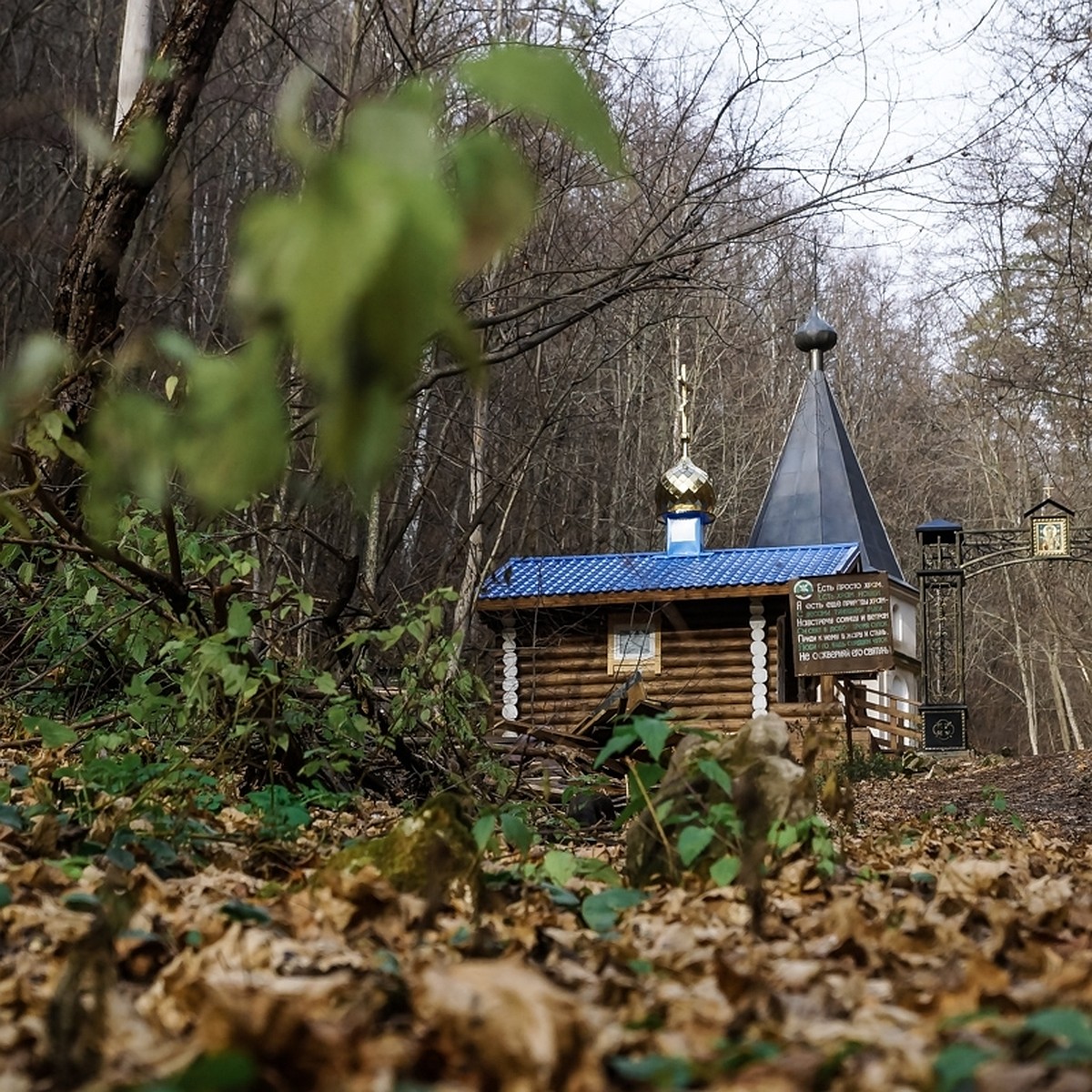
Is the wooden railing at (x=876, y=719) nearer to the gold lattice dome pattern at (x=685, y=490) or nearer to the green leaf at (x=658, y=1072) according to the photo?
the gold lattice dome pattern at (x=685, y=490)

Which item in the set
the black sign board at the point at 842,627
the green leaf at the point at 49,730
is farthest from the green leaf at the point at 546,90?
the black sign board at the point at 842,627

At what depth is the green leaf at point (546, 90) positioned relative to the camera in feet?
4.72

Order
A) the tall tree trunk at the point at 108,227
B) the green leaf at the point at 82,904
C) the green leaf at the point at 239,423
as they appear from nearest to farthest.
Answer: the green leaf at the point at 239,423, the green leaf at the point at 82,904, the tall tree trunk at the point at 108,227

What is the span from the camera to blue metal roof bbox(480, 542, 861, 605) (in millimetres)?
22141

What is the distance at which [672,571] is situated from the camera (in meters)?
23.5

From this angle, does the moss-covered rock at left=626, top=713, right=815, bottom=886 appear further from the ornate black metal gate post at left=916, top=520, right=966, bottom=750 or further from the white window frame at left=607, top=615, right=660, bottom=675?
the ornate black metal gate post at left=916, top=520, right=966, bottom=750

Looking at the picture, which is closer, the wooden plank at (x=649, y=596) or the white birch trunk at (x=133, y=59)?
the white birch trunk at (x=133, y=59)

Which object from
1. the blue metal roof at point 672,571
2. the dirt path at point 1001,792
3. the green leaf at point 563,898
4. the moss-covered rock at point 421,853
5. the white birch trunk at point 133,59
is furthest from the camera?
the blue metal roof at point 672,571

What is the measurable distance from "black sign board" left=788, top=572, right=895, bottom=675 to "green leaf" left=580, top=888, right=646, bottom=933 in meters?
18.6

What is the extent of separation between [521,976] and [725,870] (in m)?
1.88

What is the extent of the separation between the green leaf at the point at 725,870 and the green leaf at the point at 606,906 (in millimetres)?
271

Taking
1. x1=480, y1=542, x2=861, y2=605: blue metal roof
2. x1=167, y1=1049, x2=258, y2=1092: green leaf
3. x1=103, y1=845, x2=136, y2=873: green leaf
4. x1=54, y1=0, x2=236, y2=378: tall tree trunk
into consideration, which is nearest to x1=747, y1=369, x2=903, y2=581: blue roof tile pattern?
x1=480, y1=542, x2=861, y2=605: blue metal roof

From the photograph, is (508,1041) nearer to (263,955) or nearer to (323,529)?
(263,955)

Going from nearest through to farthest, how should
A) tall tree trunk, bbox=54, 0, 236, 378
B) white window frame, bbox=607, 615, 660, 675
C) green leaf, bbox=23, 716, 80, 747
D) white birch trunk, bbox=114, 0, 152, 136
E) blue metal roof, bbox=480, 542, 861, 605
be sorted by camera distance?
green leaf, bbox=23, 716, 80, 747
tall tree trunk, bbox=54, 0, 236, 378
white birch trunk, bbox=114, 0, 152, 136
blue metal roof, bbox=480, 542, 861, 605
white window frame, bbox=607, 615, 660, 675
